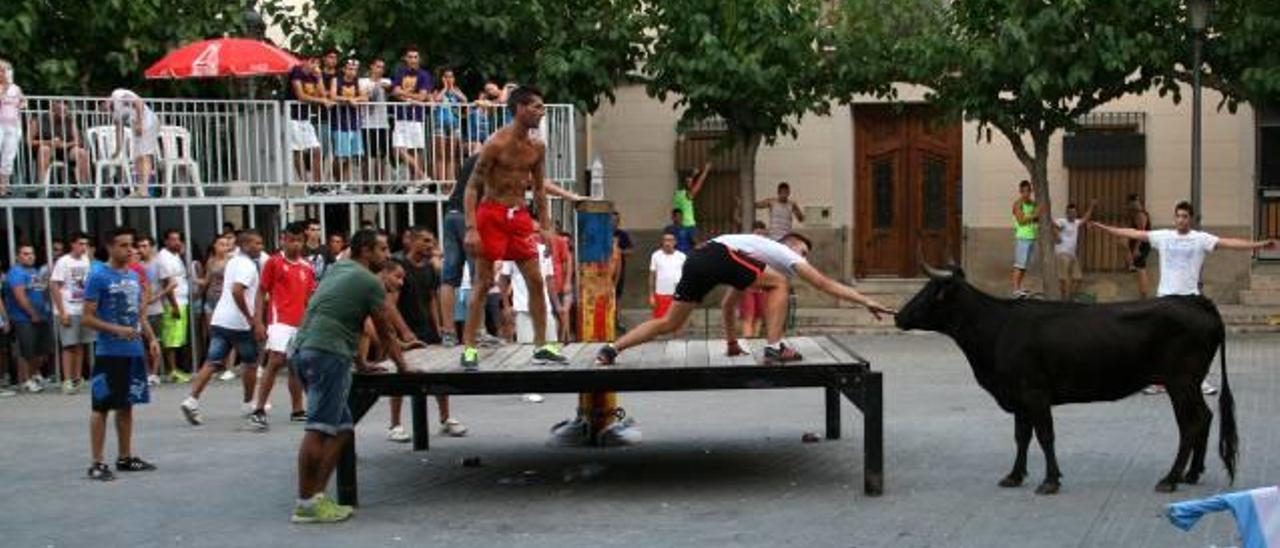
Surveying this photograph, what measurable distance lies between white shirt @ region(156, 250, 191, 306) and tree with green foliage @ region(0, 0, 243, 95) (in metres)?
3.32

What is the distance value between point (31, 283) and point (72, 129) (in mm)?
1860

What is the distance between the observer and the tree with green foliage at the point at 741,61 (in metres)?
24.4

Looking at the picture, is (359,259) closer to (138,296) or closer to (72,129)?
(138,296)

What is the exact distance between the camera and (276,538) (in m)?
10.2

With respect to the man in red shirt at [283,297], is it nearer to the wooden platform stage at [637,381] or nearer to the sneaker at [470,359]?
the sneaker at [470,359]

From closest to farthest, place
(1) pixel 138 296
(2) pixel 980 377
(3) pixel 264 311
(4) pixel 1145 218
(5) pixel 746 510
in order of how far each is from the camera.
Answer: (5) pixel 746 510 < (2) pixel 980 377 < (1) pixel 138 296 < (3) pixel 264 311 < (4) pixel 1145 218

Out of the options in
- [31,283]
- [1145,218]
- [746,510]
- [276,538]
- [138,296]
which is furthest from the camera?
[1145,218]

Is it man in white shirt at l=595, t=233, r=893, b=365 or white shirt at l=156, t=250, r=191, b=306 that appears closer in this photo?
man in white shirt at l=595, t=233, r=893, b=365

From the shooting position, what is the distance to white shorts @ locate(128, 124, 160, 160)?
1997 cm

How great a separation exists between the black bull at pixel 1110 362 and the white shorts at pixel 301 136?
11362 millimetres

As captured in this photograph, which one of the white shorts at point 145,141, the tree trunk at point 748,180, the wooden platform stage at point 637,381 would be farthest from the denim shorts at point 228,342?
the tree trunk at point 748,180

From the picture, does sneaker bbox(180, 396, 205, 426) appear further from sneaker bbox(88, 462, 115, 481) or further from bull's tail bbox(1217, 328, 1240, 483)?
bull's tail bbox(1217, 328, 1240, 483)

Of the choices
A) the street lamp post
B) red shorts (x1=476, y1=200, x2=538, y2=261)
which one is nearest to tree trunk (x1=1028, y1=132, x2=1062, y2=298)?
the street lamp post

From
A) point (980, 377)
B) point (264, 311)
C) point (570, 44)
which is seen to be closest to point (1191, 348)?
point (980, 377)
